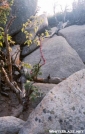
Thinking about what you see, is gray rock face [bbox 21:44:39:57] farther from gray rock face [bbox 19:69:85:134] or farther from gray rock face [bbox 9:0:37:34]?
gray rock face [bbox 19:69:85:134]

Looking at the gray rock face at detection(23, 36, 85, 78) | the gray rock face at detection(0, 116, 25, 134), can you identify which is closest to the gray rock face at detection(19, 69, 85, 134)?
the gray rock face at detection(0, 116, 25, 134)

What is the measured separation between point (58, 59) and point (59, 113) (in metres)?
9.68

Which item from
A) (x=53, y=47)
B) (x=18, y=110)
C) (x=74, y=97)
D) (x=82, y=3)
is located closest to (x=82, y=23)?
(x=82, y=3)

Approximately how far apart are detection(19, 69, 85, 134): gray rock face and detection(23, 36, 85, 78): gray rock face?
715 centimetres

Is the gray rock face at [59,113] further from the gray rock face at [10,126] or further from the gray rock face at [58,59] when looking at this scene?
the gray rock face at [58,59]

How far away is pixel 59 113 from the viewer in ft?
18.4

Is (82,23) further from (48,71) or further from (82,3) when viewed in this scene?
(48,71)

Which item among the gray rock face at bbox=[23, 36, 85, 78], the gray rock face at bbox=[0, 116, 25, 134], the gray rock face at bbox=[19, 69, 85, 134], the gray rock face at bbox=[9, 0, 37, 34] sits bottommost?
the gray rock face at bbox=[23, 36, 85, 78]

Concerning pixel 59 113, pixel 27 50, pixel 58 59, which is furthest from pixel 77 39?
pixel 59 113

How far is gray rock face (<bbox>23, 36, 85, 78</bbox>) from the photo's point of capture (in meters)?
13.9

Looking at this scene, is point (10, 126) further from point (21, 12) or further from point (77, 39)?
point (77, 39)

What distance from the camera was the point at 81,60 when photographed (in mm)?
15906

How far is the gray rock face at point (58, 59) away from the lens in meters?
13.9

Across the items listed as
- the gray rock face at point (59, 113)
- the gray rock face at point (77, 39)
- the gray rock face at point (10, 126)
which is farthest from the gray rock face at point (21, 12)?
the gray rock face at point (10, 126)
